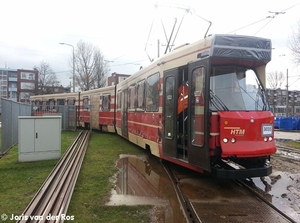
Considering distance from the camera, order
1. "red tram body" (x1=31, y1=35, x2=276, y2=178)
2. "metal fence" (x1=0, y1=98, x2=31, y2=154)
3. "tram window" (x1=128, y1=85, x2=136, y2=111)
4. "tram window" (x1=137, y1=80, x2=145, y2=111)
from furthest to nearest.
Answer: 1. "tram window" (x1=128, y1=85, x2=136, y2=111)
2. "tram window" (x1=137, y1=80, x2=145, y2=111)
3. "metal fence" (x1=0, y1=98, x2=31, y2=154)
4. "red tram body" (x1=31, y1=35, x2=276, y2=178)

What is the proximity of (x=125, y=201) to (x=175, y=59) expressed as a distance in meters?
4.12

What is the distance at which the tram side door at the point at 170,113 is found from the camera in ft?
25.5

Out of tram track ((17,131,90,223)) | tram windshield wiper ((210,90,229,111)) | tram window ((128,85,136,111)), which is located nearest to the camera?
tram track ((17,131,90,223))

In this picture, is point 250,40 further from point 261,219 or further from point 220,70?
point 261,219

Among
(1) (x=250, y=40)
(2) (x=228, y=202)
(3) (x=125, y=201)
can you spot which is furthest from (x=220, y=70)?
(3) (x=125, y=201)

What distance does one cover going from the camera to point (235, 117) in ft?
20.6

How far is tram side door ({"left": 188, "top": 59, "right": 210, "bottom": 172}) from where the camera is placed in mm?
6359

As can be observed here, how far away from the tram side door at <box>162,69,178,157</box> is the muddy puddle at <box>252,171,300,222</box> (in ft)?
7.86

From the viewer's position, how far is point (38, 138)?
9367 mm

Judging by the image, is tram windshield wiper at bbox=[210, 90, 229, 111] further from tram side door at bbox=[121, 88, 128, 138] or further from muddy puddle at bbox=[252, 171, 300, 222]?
tram side door at bbox=[121, 88, 128, 138]

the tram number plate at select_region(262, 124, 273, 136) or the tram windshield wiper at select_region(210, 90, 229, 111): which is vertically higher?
the tram windshield wiper at select_region(210, 90, 229, 111)

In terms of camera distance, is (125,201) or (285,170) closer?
(125,201)

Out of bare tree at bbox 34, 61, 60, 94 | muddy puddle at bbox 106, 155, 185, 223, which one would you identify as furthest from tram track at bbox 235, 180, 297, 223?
bare tree at bbox 34, 61, 60, 94

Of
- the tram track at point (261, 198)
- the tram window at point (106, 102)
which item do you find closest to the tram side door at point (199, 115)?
the tram track at point (261, 198)
